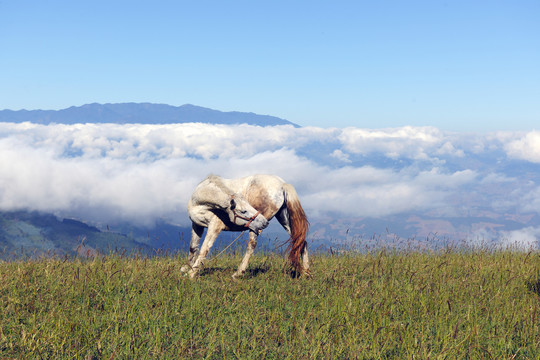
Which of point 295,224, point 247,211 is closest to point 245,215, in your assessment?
point 247,211

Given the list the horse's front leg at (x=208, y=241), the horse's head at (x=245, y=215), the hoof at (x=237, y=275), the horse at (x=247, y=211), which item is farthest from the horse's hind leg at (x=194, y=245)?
the hoof at (x=237, y=275)

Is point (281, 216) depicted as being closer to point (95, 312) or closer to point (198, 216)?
point (198, 216)

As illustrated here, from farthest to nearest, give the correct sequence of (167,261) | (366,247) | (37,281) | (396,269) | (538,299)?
(366,247)
(167,261)
(396,269)
(538,299)
(37,281)

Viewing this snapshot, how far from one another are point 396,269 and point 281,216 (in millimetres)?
2771

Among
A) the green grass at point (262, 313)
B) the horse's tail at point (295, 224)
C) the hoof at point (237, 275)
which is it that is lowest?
the hoof at point (237, 275)

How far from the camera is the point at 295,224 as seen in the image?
948cm

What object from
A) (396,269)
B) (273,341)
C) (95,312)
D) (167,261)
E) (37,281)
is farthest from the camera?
(167,261)

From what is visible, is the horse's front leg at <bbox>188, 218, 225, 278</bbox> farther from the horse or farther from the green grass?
the green grass

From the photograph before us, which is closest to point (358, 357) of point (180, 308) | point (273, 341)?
point (273, 341)

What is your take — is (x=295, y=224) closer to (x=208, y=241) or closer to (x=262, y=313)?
(x=208, y=241)

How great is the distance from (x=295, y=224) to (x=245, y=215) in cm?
121

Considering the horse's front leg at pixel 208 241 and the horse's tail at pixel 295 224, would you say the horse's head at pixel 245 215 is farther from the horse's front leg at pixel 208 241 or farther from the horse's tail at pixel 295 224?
the horse's tail at pixel 295 224

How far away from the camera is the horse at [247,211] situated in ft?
29.7

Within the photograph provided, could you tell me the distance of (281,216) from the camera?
31.7 ft
